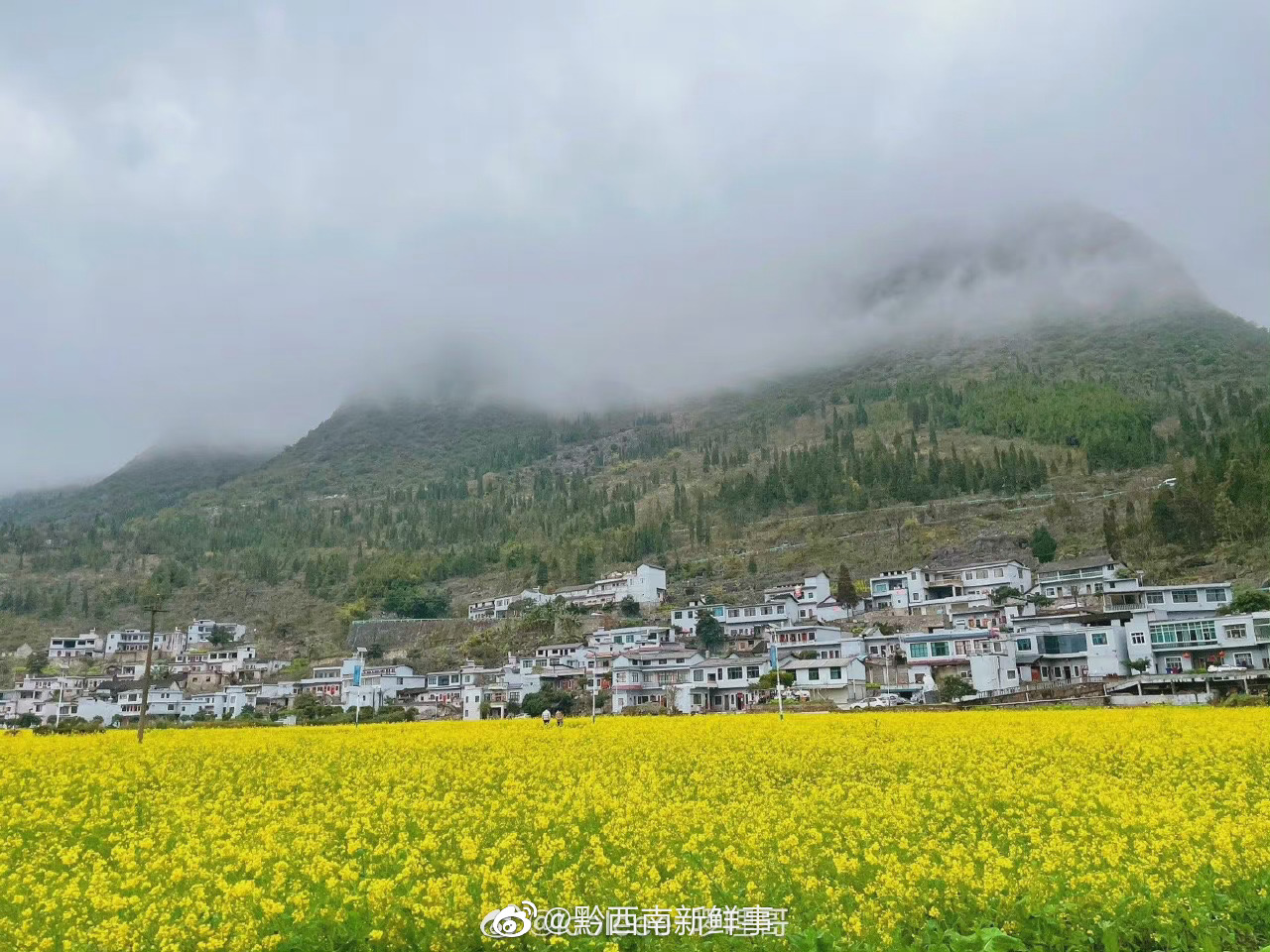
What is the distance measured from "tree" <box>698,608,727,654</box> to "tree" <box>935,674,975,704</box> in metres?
28.5

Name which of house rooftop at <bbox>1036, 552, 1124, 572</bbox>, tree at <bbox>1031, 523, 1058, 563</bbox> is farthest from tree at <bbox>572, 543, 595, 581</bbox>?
house rooftop at <bbox>1036, 552, 1124, 572</bbox>

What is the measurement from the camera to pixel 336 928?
311 inches

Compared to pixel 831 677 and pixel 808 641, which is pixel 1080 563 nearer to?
pixel 808 641

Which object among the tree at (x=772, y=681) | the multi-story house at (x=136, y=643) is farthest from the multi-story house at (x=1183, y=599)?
the multi-story house at (x=136, y=643)

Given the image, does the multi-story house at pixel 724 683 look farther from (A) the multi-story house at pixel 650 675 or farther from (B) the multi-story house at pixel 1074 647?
(B) the multi-story house at pixel 1074 647

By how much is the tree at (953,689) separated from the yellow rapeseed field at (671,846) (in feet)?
115

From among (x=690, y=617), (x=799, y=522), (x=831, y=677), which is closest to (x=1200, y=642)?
(x=831, y=677)

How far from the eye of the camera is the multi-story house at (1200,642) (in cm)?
5553

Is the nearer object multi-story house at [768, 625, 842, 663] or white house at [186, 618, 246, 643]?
multi-story house at [768, 625, 842, 663]

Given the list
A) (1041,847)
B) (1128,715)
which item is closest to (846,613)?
(1128,715)

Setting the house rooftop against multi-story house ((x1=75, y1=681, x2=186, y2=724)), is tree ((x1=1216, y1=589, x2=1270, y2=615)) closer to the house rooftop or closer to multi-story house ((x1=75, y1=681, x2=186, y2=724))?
the house rooftop

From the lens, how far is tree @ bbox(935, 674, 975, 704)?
55.8 meters

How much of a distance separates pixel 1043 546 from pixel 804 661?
4004 cm

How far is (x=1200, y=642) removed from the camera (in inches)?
2259
